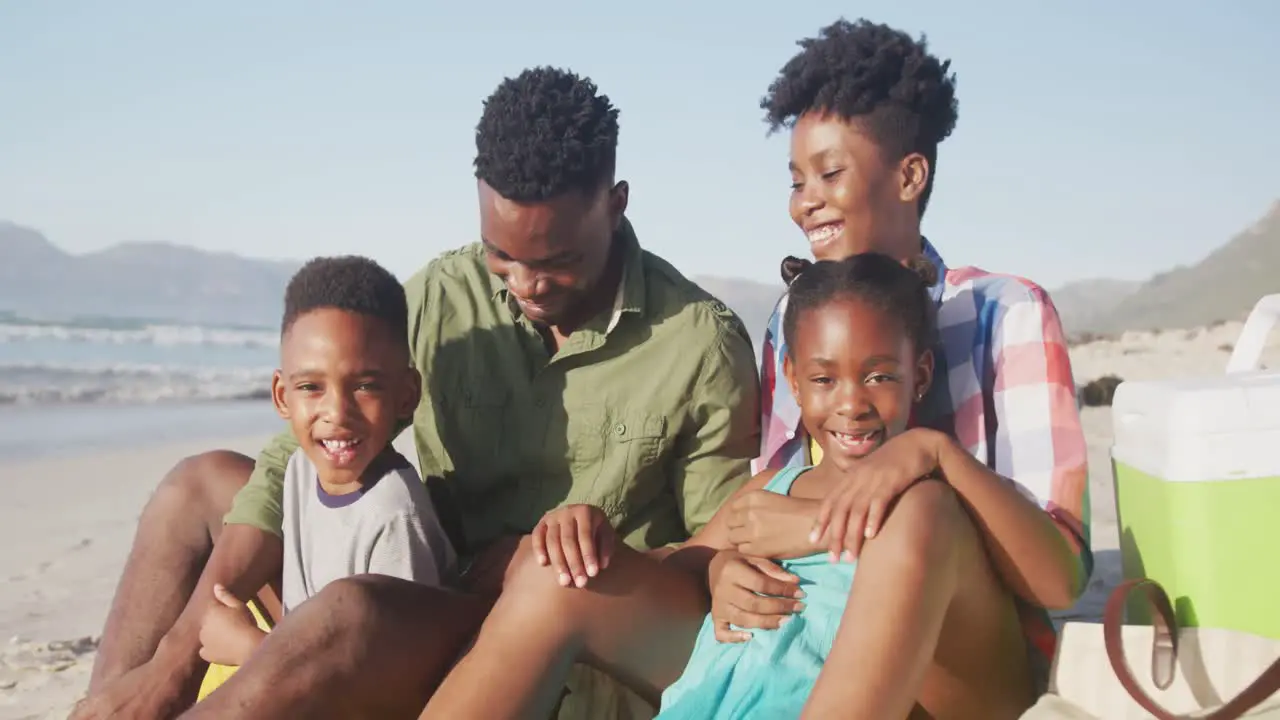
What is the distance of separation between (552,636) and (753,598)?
0.36m

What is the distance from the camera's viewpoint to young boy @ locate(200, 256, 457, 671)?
104 inches

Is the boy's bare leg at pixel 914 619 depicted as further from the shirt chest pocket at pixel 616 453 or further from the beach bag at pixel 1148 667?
the shirt chest pocket at pixel 616 453


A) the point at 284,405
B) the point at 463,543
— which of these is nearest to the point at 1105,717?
the point at 463,543

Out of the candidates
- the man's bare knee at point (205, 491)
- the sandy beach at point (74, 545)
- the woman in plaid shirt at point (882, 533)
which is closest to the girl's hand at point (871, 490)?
the woman in plaid shirt at point (882, 533)

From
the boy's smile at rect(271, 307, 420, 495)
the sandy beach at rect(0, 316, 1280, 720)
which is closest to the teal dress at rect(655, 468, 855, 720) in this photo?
the boy's smile at rect(271, 307, 420, 495)

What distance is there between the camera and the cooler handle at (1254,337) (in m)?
2.60

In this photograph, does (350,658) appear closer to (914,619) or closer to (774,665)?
(774,665)

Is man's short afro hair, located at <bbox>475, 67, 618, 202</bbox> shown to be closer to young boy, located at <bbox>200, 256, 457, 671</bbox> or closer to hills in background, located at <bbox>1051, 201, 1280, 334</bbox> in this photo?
young boy, located at <bbox>200, 256, 457, 671</bbox>

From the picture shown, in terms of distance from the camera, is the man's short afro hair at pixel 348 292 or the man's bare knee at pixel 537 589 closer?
the man's bare knee at pixel 537 589

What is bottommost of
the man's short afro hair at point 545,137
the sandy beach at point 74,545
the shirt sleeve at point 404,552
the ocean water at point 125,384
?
the ocean water at point 125,384

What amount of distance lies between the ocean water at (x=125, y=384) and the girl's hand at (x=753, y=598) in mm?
8197

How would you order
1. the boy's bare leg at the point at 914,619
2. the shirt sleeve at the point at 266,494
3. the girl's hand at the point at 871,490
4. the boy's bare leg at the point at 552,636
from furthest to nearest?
the shirt sleeve at the point at 266,494, the boy's bare leg at the point at 552,636, the girl's hand at the point at 871,490, the boy's bare leg at the point at 914,619

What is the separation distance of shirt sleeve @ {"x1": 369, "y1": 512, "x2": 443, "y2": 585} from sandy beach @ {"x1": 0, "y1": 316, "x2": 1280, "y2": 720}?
1.61 meters

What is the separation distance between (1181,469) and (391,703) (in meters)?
1.50
